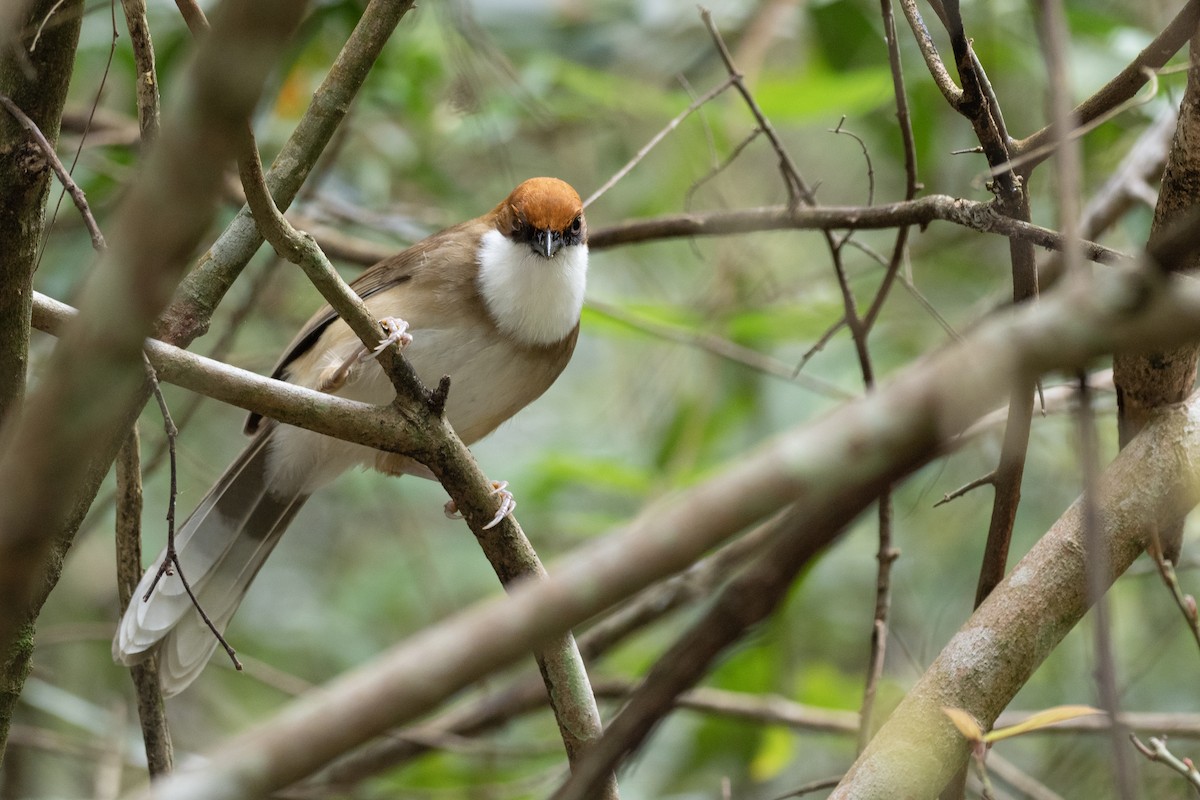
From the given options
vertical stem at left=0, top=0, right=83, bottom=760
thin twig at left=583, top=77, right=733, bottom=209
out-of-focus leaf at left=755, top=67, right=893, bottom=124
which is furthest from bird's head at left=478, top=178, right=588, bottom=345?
vertical stem at left=0, top=0, right=83, bottom=760

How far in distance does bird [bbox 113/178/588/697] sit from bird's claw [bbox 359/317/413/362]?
154mm

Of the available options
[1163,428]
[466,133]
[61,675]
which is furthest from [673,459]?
[61,675]

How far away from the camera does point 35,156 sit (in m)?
2.31

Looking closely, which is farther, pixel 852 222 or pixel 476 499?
pixel 852 222

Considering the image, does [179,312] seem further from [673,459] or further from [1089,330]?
[673,459]

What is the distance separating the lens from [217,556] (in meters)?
3.89

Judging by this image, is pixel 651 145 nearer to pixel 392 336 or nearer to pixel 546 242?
pixel 546 242

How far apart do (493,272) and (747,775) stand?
91.9 inches

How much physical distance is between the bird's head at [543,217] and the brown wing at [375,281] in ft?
0.59

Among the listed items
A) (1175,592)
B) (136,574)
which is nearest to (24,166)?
(136,574)

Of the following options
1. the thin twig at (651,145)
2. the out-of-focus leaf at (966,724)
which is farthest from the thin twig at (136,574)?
the out-of-focus leaf at (966,724)

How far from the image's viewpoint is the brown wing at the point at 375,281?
3.98 metres

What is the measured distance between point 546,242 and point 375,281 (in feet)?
2.09

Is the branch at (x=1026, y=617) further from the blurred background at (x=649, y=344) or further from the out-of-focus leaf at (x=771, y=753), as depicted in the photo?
the out-of-focus leaf at (x=771, y=753)
